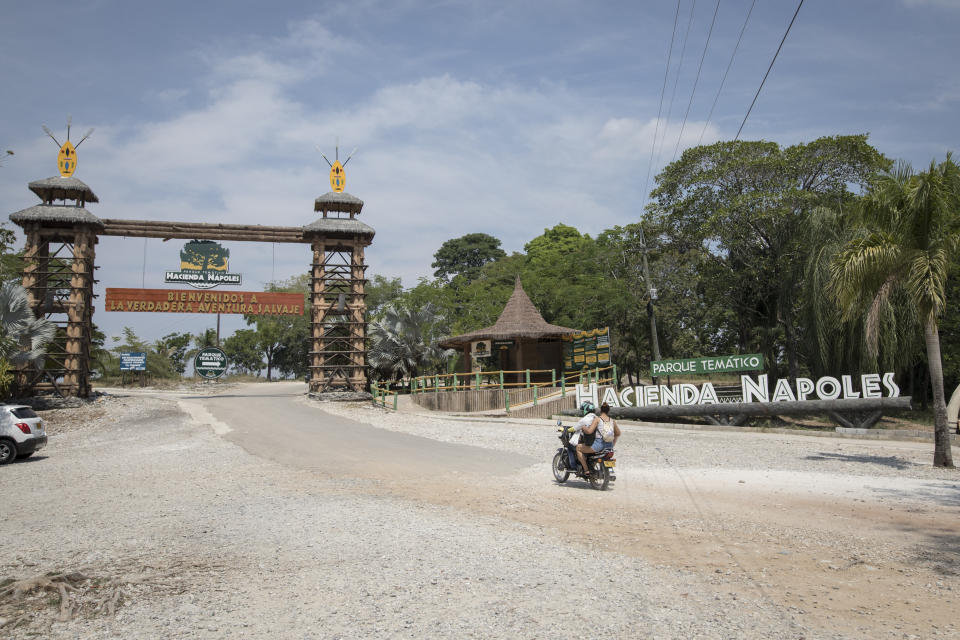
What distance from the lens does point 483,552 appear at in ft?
22.6

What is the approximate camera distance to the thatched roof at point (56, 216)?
28.7 m

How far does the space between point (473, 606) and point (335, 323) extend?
26844 mm

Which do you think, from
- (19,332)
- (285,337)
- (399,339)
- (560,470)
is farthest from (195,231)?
(285,337)

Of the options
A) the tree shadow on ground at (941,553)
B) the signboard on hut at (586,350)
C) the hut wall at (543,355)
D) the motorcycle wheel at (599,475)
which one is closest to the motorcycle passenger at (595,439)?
the motorcycle wheel at (599,475)

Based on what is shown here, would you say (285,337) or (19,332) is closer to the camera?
(19,332)

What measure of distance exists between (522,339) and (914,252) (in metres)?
18.2

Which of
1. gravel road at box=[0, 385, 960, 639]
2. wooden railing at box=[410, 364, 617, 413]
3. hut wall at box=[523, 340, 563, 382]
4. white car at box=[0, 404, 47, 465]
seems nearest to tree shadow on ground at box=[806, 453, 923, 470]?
gravel road at box=[0, 385, 960, 639]

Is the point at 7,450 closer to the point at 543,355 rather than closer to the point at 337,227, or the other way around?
the point at 337,227

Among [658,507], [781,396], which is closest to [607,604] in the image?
[658,507]

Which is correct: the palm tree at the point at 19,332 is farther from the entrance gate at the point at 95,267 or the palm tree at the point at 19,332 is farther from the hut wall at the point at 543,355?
the hut wall at the point at 543,355

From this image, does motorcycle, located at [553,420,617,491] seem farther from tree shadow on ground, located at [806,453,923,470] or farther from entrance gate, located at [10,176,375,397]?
entrance gate, located at [10,176,375,397]

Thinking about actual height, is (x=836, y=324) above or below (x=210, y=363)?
above

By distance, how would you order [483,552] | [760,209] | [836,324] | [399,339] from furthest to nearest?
[399,339] < [760,209] < [836,324] < [483,552]

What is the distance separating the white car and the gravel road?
2.76 metres
